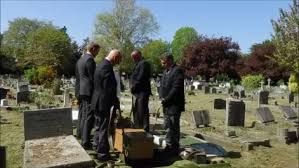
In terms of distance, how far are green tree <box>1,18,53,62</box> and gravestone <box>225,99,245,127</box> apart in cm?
7059

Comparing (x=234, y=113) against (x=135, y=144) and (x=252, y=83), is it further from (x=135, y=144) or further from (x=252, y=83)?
(x=252, y=83)

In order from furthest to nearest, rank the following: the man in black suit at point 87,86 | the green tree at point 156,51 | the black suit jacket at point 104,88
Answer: the green tree at point 156,51 < the man in black suit at point 87,86 < the black suit jacket at point 104,88

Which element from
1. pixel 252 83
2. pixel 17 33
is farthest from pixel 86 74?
pixel 17 33

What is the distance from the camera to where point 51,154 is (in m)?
8.24

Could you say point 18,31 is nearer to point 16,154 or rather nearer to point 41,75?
point 41,75

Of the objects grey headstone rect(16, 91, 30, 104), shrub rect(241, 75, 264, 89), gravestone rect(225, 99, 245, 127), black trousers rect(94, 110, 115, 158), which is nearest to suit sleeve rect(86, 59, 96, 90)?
black trousers rect(94, 110, 115, 158)

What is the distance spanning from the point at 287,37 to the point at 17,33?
213 ft

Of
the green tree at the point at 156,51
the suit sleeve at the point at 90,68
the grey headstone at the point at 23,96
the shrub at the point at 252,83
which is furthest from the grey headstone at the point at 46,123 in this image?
the green tree at the point at 156,51

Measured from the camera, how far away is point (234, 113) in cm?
1645

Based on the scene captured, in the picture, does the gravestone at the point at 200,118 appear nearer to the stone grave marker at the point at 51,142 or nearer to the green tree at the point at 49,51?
the stone grave marker at the point at 51,142

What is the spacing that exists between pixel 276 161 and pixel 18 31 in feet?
272

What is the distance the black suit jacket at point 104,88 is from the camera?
8805 mm

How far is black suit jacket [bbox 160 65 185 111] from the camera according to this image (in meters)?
9.81

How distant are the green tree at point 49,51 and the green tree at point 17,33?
14.0 m
